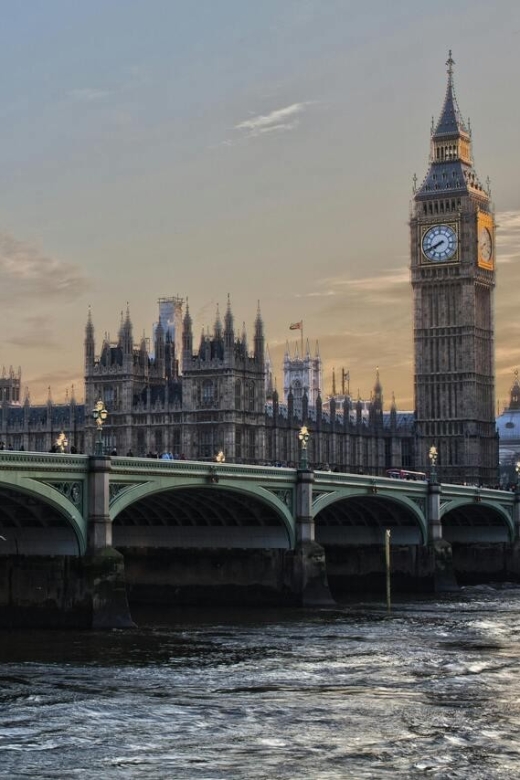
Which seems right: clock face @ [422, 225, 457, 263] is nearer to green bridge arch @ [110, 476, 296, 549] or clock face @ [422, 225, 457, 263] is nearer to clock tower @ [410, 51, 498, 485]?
clock tower @ [410, 51, 498, 485]

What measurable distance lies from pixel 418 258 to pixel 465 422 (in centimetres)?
2141

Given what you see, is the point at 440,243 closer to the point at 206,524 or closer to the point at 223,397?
the point at 223,397

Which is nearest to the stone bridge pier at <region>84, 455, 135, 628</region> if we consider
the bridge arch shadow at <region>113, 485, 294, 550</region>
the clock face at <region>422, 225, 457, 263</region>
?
the bridge arch shadow at <region>113, 485, 294, 550</region>

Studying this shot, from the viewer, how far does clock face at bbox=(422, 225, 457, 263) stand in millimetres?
194375

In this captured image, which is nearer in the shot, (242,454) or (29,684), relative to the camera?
(29,684)

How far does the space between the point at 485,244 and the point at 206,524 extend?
114 m

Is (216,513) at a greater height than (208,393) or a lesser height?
lesser

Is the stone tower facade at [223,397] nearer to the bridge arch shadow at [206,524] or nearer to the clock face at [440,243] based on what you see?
the clock face at [440,243]

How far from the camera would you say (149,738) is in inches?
1731

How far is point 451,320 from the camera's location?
195375mm

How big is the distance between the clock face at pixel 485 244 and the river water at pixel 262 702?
123838 millimetres

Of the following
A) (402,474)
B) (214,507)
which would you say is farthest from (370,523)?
(402,474)

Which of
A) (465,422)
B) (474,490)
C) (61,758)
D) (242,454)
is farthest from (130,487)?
(465,422)

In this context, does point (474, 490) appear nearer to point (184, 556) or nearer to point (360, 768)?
point (184, 556)
